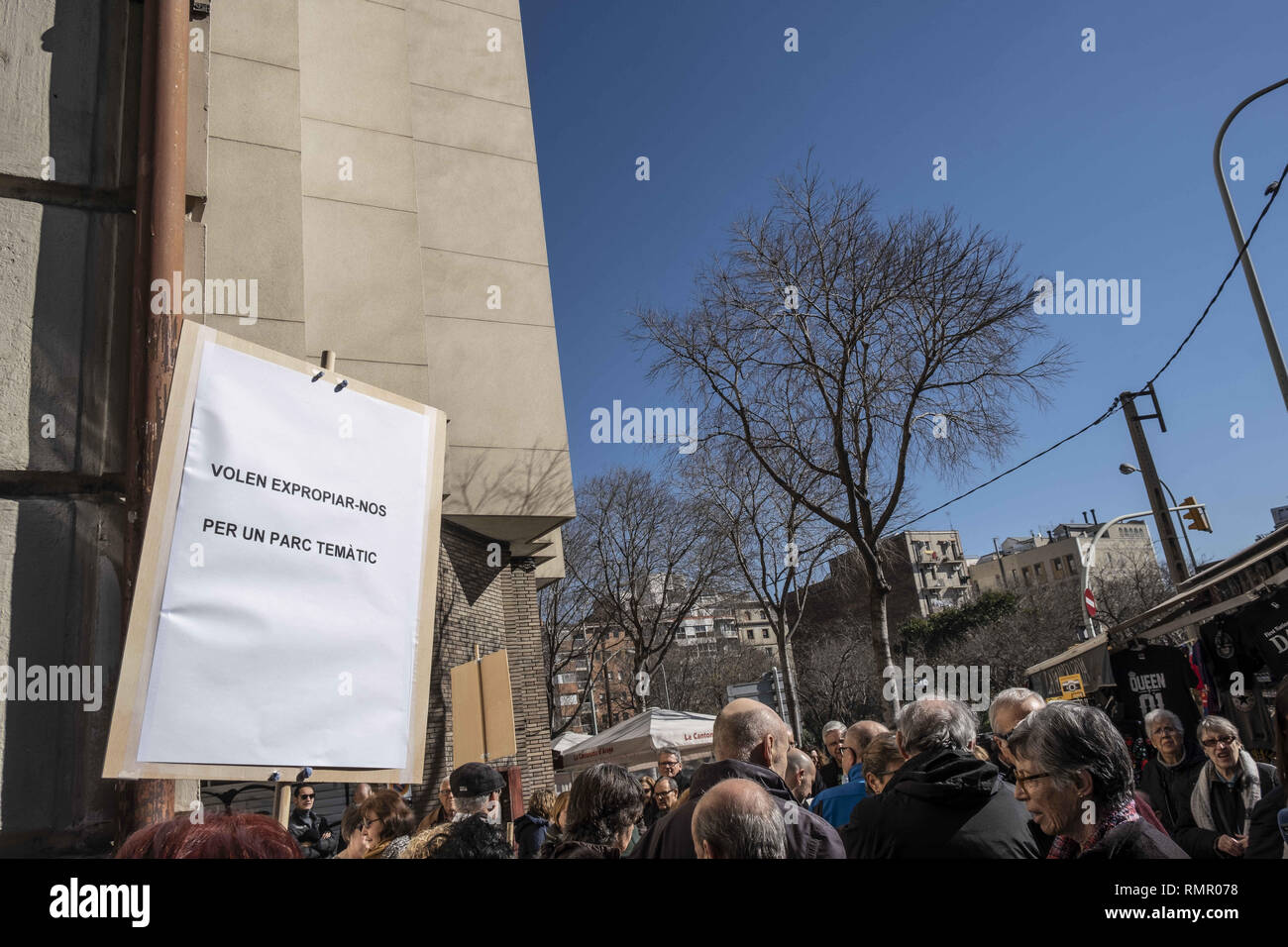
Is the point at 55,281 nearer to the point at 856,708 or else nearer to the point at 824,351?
the point at 824,351

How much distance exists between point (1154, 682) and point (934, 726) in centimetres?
717

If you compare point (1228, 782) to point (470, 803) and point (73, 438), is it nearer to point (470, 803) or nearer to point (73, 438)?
point (470, 803)

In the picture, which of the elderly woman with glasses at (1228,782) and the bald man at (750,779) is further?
the elderly woman with glasses at (1228,782)

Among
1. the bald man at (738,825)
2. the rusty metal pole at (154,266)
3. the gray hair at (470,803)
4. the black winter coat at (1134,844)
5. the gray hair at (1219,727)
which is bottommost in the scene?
the gray hair at (470,803)

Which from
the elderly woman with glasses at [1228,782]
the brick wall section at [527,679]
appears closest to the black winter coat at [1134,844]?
the elderly woman with glasses at [1228,782]

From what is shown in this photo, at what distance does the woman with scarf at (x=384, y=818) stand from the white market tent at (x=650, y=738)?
10.6 m

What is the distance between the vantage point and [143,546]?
80.7 inches

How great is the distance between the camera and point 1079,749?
2.49m

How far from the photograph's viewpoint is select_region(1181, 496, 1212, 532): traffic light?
21047 millimetres

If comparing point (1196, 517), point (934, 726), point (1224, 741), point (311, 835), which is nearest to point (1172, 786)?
point (1224, 741)

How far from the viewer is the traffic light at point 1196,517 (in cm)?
2105

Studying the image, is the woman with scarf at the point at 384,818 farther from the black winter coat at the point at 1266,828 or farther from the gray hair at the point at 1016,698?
the black winter coat at the point at 1266,828

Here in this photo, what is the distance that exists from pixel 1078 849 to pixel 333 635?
225cm
